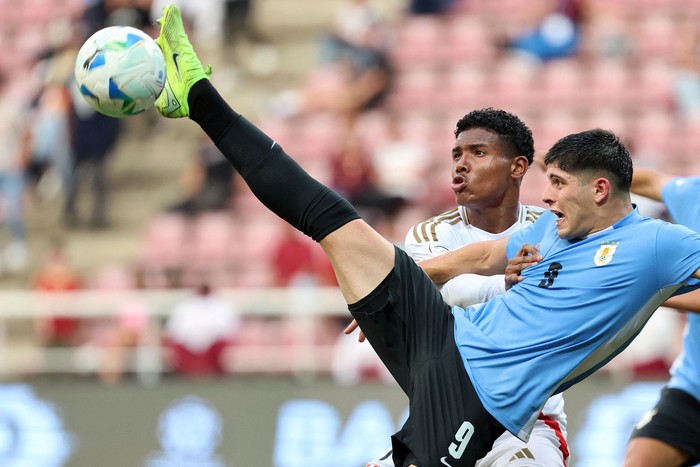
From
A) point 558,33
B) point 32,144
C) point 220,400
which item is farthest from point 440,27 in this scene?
point 220,400

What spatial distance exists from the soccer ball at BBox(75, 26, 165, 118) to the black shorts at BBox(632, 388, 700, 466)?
3.09 m

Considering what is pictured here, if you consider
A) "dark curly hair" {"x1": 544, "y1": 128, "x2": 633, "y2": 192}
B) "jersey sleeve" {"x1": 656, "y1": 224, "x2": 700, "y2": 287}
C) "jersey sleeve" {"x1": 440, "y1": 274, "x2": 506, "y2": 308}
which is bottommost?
"jersey sleeve" {"x1": 656, "y1": 224, "x2": 700, "y2": 287}

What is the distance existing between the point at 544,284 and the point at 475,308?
15.5 inches

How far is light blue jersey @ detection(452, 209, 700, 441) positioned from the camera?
481cm

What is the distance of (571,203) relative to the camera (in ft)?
16.3

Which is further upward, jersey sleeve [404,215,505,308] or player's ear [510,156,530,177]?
player's ear [510,156,530,177]

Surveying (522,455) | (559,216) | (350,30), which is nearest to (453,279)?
(559,216)

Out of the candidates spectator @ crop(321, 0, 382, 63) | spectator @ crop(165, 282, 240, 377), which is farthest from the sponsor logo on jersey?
spectator @ crop(321, 0, 382, 63)

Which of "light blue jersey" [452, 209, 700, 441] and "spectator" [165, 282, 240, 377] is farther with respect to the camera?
"spectator" [165, 282, 240, 377]

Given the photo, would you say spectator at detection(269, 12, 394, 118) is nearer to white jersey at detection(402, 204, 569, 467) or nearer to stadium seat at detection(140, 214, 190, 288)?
stadium seat at detection(140, 214, 190, 288)

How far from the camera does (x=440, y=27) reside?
14992 mm

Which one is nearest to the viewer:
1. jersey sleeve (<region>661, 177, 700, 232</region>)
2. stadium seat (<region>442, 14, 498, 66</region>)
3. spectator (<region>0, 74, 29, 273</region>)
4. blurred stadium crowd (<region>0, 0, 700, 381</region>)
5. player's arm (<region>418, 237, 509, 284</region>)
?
player's arm (<region>418, 237, 509, 284</region>)

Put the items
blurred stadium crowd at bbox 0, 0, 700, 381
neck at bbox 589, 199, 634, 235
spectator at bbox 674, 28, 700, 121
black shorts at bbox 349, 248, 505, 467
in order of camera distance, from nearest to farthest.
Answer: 1. black shorts at bbox 349, 248, 505, 467
2. neck at bbox 589, 199, 634, 235
3. blurred stadium crowd at bbox 0, 0, 700, 381
4. spectator at bbox 674, 28, 700, 121

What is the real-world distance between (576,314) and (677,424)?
5.59 ft
